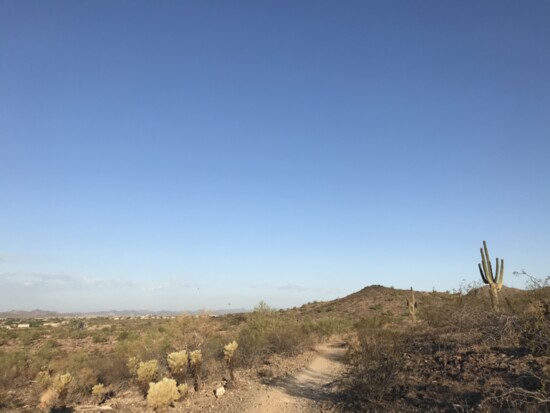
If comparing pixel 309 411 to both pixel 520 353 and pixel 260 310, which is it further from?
pixel 260 310

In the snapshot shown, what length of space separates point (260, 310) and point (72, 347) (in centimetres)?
1297

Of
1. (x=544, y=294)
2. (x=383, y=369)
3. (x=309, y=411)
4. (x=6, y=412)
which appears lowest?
(x=6, y=412)

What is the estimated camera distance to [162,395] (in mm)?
10375

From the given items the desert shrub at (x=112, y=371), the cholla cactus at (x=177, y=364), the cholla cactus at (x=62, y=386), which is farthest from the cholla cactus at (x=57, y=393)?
the cholla cactus at (x=177, y=364)

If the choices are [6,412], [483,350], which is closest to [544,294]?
[483,350]

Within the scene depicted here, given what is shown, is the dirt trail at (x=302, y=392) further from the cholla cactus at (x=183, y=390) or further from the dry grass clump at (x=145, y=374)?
the dry grass clump at (x=145, y=374)

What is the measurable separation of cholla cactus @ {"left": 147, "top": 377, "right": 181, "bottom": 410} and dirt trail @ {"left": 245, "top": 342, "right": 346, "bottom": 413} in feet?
6.65

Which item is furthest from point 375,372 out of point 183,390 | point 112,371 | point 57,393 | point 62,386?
point 112,371

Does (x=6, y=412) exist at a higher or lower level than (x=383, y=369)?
lower

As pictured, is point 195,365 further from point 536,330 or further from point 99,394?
point 536,330

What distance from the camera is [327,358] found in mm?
16672

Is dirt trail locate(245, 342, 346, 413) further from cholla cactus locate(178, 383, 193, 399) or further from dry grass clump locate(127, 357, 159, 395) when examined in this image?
dry grass clump locate(127, 357, 159, 395)

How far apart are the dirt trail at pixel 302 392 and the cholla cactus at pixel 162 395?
2.03 metres

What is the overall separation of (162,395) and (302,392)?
12.1 ft
